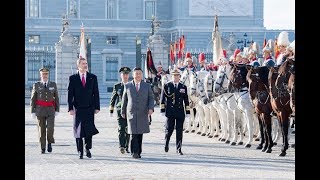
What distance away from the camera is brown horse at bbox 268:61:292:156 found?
13469mm

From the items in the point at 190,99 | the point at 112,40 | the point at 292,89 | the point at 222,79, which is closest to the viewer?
the point at 292,89

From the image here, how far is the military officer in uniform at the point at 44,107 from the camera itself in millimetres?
14227

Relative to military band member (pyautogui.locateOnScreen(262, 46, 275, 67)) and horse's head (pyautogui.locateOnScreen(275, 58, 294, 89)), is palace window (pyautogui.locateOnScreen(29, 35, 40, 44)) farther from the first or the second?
horse's head (pyautogui.locateOnScreen(275, 58, 294, 89))

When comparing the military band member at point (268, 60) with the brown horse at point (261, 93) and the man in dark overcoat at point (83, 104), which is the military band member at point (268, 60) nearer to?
the brown horse at point (261, 93)

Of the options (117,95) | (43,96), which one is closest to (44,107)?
(43,96)

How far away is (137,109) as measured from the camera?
13336 mm

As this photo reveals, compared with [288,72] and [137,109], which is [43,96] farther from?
[288,72]

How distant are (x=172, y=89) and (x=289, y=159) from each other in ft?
8.23

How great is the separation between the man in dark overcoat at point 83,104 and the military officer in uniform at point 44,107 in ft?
3.85

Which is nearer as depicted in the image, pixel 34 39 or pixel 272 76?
pixel 272 76

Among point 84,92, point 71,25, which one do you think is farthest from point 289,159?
point 71,25

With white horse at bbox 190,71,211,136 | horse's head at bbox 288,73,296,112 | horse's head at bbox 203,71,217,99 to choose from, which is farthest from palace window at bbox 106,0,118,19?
horse's head at bbox 288,73,296,112

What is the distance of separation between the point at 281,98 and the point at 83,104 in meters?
3.23
